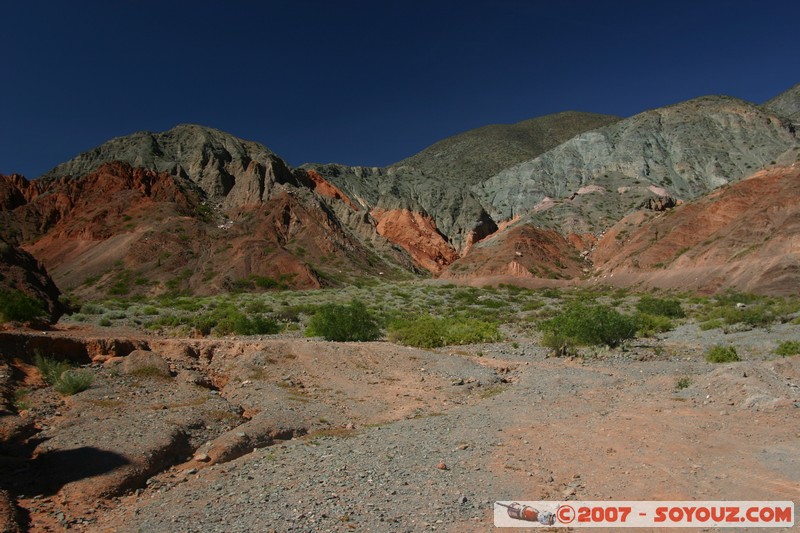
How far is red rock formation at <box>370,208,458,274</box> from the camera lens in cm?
8619

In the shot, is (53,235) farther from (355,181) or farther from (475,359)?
(475,359)

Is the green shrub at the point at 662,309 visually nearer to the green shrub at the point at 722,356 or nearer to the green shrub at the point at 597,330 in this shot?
the green shrub at the point at 597,330

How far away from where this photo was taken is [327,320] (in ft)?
72.5

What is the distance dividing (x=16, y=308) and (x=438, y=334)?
1428 centimetres

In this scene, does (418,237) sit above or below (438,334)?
above

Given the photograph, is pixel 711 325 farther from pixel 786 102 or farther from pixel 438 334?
pixel 786 102

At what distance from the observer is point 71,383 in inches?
415

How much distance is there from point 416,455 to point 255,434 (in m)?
3.00

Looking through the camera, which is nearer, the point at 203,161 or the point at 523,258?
the point at 523,258

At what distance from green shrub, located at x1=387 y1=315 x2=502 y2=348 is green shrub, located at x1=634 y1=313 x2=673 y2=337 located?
20.4ft

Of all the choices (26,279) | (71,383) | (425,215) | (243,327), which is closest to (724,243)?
(243,327)

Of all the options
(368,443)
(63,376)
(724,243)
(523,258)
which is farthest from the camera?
(523,258)

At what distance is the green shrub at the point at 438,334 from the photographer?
21125 millimetres

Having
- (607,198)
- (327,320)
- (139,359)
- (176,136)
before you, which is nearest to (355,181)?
(176,136)
